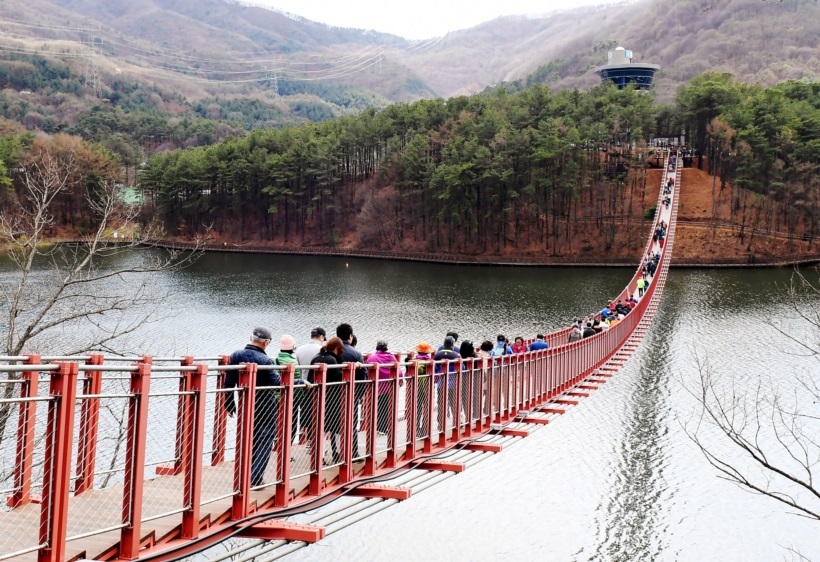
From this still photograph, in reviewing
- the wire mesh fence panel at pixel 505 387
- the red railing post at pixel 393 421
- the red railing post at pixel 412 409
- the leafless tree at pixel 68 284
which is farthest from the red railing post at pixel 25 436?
the wire mesh fence panel at pixel 505 387

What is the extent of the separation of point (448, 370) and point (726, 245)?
58.8m

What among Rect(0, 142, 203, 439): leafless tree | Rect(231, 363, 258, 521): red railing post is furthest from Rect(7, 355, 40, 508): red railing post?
Rect(0, 142, 203, 439): leafless tree

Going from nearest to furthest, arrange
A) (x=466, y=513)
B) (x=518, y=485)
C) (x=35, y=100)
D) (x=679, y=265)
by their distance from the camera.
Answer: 1. (x=466, y=513)
2. (x=518, y=485)
3. (x=679, y=265)
4. (x=35, y=100)

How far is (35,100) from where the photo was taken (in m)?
172

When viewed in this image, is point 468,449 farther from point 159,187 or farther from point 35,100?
point 35,100

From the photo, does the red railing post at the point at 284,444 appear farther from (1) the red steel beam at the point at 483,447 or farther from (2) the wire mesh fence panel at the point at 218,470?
(1) the red steel beam at the point at 483,447

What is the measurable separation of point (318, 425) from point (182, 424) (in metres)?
1.58

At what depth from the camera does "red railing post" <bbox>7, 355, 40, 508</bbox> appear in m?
5.50

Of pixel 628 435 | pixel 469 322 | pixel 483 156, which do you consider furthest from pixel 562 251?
pixel 628 435

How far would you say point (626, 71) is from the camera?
102 m

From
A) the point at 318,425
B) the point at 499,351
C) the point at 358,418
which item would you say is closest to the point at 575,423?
the point at 499,351

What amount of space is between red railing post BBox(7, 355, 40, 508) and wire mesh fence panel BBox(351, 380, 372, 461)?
128 inches

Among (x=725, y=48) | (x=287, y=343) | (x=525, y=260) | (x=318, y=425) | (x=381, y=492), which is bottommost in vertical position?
(x=381, y=492)

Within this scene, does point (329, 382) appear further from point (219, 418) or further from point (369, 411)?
point (219, 418)
